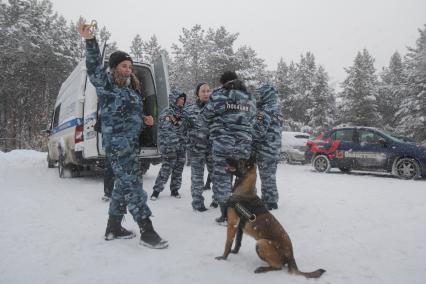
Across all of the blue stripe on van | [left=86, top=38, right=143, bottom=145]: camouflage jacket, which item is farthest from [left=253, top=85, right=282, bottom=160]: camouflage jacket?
the blue stripe on van

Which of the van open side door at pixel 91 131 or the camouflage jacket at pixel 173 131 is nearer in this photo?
the camouflage jacket at pixel 173 131

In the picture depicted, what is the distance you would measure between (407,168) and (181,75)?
2458 centimetres

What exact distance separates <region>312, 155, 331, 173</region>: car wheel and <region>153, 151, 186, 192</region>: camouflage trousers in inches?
256

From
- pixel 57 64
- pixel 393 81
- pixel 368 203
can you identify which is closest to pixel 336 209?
pixel 368 203

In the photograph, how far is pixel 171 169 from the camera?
6.37m

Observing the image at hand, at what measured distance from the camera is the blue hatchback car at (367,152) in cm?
945

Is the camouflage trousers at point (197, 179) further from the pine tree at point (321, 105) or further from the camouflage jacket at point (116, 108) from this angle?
the pine tree at point (321, 105)

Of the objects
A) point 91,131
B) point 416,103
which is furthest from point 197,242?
point 416,103

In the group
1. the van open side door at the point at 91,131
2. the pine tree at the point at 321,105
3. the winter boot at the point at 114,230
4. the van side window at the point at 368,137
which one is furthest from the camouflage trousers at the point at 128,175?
the pine tree at the point at 321,105

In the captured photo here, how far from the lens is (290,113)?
43.6m

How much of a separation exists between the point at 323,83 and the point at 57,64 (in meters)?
27.0

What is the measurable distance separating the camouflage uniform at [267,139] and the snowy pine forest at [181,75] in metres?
19.8

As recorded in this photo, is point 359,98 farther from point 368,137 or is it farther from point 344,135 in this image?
point 368,137

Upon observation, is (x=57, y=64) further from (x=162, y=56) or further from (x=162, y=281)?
(x=162, y=281)
